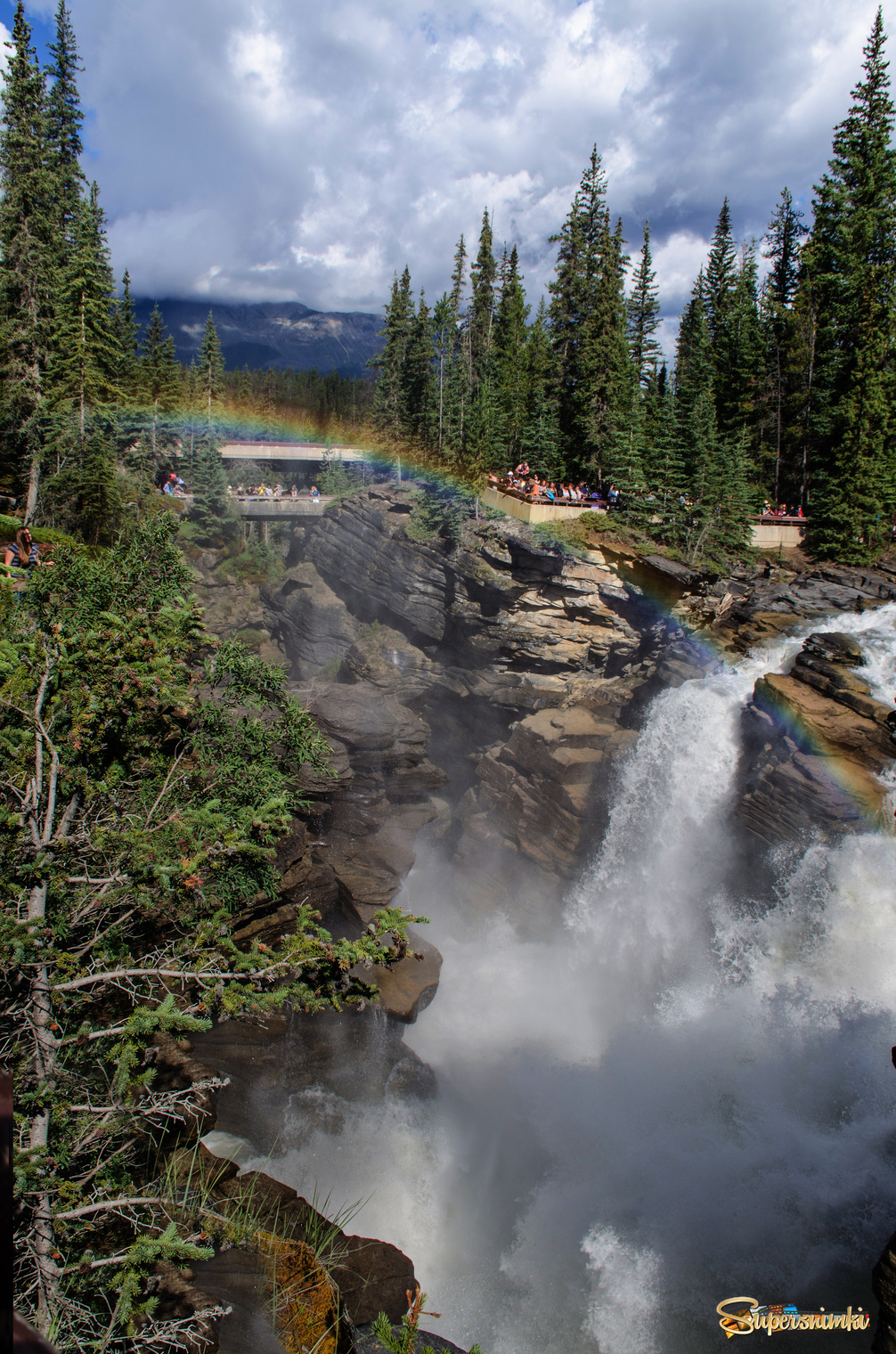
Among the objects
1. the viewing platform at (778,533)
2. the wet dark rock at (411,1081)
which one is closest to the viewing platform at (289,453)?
the viewing platform at (778,533)

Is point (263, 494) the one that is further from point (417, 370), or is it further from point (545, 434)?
point (545, 434)

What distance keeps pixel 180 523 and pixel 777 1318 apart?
93.7 feet

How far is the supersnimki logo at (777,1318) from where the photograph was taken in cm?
1088

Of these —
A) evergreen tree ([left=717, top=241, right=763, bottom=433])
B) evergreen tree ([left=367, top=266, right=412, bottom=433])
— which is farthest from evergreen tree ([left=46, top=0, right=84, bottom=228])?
evergreen tree ([left=717, top=241, right=763, bottom=433])

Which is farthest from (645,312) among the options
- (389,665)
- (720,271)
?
(389,665)

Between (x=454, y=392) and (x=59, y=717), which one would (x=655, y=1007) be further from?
(x=454, y=392)

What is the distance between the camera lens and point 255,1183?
11188mm

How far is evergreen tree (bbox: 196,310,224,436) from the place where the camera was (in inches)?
2101

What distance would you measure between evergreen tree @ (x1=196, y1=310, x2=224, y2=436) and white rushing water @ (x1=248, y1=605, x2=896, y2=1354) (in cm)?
4702

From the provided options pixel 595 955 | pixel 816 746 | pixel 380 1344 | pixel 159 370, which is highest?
pixel 159 370

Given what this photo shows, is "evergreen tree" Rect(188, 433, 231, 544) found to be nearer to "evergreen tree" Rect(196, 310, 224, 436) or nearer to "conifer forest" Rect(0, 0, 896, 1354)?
"conifer forest" Rect(0, 0, 896, 1354)

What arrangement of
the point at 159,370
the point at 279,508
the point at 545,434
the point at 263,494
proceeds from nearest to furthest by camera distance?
the point at 545,434
the point at 279,508
the point at 263,494
the point at 159,370

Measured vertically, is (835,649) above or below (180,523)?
below

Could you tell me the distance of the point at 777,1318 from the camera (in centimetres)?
1112
